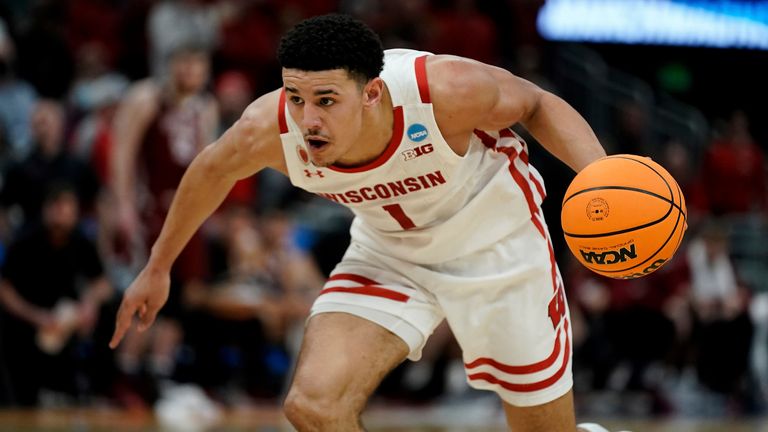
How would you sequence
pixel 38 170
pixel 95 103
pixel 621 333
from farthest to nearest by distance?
pixel 621 333 < pixel 95 103 < pixel 38 170

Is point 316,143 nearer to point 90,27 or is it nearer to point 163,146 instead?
point 163,146

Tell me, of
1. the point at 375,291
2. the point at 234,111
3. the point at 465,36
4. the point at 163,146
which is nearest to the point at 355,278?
the point at 375,291

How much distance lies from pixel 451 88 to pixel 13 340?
6.57 meters

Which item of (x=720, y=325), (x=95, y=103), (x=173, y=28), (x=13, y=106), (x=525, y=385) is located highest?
(x=525, y=385)

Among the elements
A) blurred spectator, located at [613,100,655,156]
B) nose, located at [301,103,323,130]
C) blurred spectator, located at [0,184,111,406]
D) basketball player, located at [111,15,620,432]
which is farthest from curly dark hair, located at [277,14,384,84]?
blurred spectator, located at [613,100,655,156]

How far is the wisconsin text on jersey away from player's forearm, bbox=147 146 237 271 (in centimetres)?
55

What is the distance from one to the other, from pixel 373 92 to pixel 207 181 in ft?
2.81

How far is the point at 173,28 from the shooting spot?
12773 mm

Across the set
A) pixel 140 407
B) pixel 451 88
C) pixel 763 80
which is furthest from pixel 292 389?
pixel 763 80

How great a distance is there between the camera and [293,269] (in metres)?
11.8

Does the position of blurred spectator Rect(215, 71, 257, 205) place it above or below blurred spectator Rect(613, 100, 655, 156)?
above

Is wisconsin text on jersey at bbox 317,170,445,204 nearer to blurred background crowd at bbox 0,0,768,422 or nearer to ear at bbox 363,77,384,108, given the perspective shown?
ear at bbox 363,77,384,108

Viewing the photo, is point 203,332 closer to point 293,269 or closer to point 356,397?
point 293,269

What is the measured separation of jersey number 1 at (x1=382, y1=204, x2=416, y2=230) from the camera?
525cm
